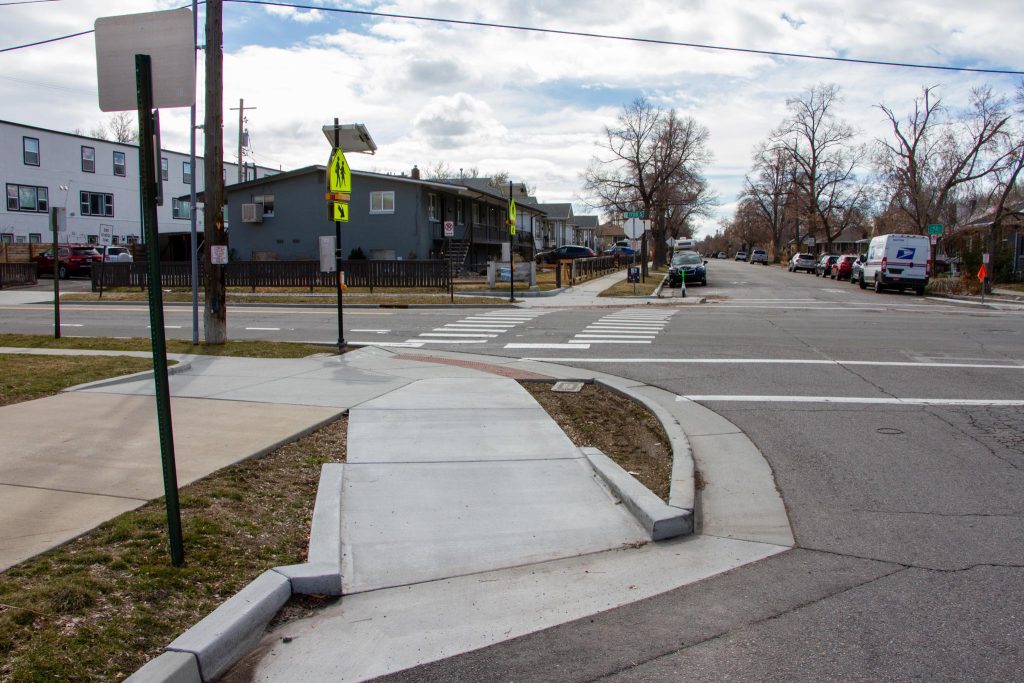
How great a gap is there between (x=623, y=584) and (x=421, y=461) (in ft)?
8.71

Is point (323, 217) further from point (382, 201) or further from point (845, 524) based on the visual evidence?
point (845, 524)

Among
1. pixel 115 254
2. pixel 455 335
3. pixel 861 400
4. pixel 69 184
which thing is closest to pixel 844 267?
pixel 455 335

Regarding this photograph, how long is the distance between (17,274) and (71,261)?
459 centimetres

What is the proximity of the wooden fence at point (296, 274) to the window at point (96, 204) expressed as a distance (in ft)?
68.9

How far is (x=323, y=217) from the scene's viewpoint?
41594 mm

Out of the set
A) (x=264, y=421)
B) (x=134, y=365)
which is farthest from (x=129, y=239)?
(x=264, y=421)

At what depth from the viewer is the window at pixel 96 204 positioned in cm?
5139

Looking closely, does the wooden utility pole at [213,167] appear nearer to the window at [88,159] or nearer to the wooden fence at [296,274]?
the wooden fence at [296,274]

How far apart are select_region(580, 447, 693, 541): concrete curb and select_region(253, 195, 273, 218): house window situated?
39259mm

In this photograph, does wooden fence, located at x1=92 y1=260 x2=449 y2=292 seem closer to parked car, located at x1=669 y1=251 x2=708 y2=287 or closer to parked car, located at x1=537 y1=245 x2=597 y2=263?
parked car, located at x1=669 y1=251 x2=708 y2=287

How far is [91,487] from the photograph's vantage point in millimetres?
5602

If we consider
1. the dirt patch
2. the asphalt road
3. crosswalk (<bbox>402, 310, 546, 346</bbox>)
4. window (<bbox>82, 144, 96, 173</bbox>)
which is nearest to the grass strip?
the asphalt road

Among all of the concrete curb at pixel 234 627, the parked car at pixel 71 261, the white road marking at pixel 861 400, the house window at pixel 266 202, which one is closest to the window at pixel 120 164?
the parked car at pixel 71 261

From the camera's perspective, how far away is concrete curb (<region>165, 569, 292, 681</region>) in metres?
3.57
